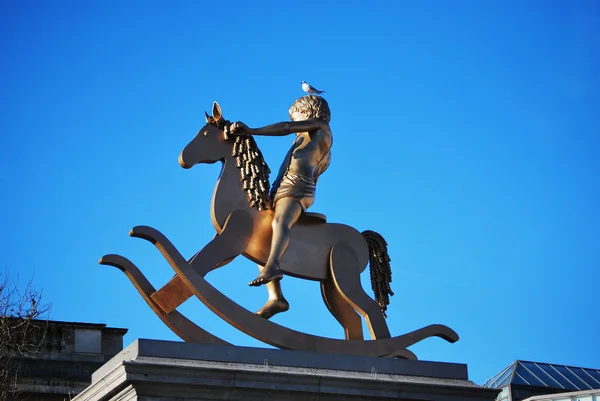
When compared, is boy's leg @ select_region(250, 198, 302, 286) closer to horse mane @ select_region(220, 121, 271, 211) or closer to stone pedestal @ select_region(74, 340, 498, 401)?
horse mane @ select_region(220, 121, 271, 211)

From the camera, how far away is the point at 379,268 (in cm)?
1669

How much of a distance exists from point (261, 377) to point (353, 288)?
2.23 metres

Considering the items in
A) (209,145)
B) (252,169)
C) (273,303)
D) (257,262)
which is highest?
(209,145)

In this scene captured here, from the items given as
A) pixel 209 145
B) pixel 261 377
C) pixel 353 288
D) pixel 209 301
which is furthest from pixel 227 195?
pixel 261 377

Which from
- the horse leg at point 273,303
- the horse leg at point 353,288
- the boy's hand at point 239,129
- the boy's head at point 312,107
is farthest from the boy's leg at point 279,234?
the boy's head at point 312,107

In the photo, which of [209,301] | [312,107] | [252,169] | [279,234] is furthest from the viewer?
[312,107]

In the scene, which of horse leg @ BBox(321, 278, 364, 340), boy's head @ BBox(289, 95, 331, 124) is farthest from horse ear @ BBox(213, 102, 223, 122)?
horse leg @ BBox(321, 278, 364, 340)

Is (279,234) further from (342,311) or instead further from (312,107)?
(312,107)

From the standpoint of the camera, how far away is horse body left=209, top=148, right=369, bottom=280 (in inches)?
623

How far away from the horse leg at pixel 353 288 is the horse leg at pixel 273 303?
688mm

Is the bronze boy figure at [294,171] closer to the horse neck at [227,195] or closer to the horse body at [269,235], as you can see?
the horse body at [269,235]

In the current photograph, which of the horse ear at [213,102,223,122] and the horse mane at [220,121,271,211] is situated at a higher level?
the horse ear at [213,102,223,122]

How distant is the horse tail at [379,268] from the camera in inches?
650

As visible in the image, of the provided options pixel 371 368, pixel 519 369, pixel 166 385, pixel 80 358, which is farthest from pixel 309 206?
pixel 519 369
